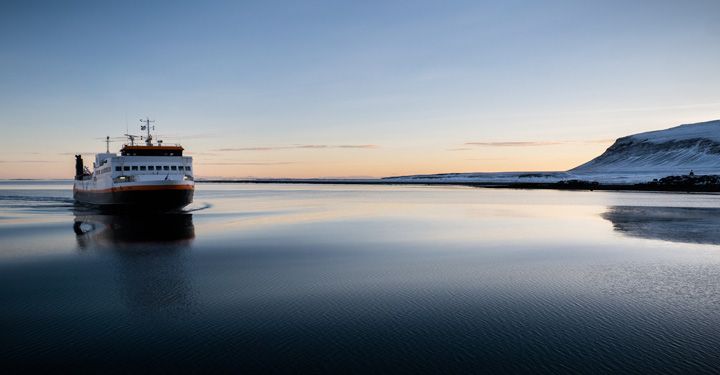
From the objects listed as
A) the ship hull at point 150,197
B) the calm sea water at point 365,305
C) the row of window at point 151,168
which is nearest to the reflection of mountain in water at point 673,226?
the calm sea water at point 365,305

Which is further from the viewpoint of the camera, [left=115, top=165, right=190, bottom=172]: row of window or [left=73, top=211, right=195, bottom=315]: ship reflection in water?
[left=115, top=165, right=190, bottom=172]: row of window

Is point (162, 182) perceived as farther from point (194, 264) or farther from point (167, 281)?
point (167, 281)

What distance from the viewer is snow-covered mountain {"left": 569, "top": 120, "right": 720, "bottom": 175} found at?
153 m

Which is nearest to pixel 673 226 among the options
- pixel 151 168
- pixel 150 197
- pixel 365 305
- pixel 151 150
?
pixel 365 305

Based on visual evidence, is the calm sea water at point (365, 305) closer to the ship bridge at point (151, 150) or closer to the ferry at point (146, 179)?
the ferry at point (146, 179)

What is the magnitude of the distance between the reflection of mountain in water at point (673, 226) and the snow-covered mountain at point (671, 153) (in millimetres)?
130899

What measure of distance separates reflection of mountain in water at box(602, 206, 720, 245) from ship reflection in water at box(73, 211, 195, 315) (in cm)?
2068

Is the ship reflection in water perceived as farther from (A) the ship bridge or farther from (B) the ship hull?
(A) the ship bridge

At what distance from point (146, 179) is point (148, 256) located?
26.3m

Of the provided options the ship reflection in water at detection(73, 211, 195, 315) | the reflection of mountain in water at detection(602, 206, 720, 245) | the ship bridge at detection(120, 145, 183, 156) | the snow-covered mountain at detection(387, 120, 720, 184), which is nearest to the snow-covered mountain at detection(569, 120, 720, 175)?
the snow-covered mountain at detection(387, 120, 720, 184)

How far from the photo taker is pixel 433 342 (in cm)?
798

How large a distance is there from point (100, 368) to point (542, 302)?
9.04m

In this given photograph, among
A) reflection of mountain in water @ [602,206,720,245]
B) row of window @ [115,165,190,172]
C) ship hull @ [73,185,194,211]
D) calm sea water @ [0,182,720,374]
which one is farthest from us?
row of window @ [115,165,190,172]

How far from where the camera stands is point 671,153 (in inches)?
6718
